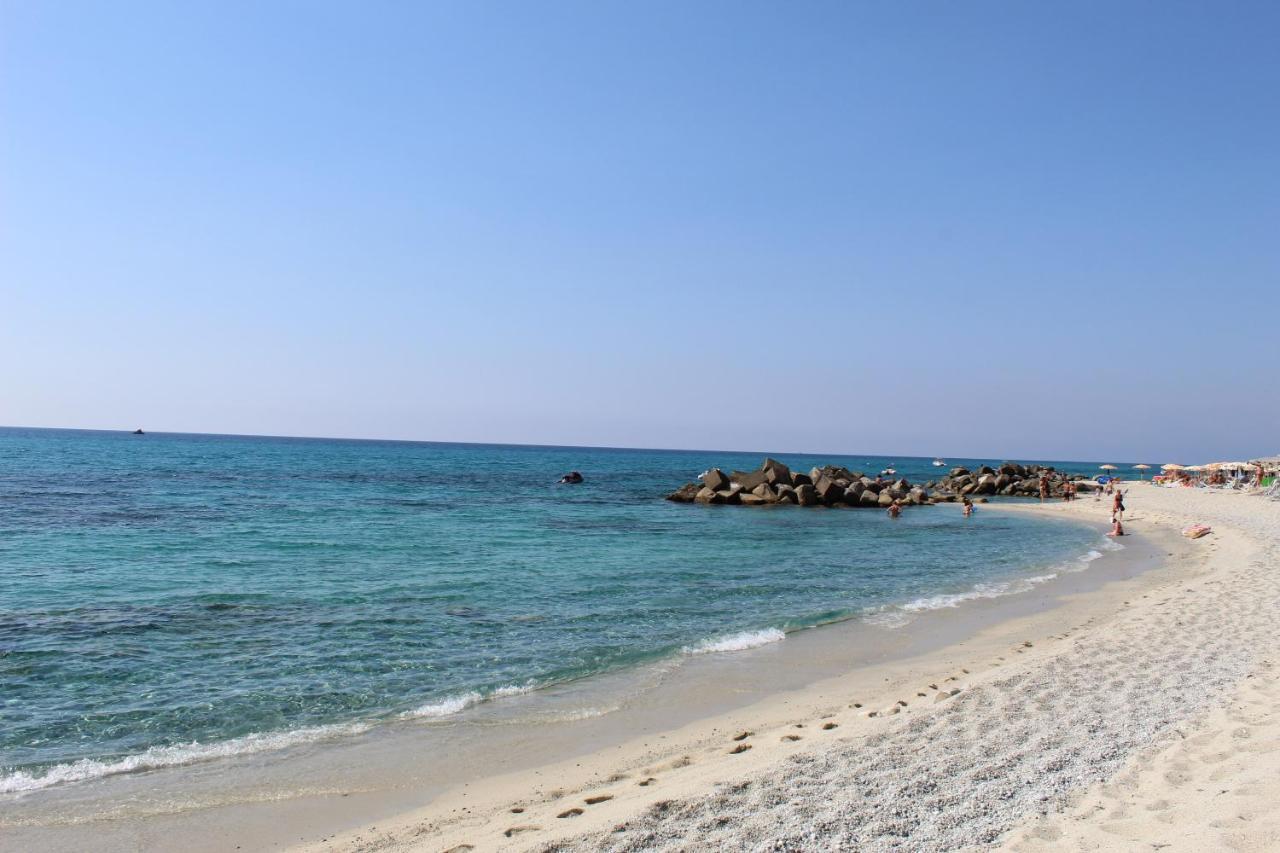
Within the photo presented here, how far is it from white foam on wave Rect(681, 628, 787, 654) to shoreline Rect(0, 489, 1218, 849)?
245 mm

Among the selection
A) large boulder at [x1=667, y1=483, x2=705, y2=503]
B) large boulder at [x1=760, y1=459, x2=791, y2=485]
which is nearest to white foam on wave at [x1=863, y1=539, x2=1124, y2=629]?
large boulder at [x1=760, y1=459, x2=791, y2=485]

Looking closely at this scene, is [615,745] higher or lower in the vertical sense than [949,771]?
lower

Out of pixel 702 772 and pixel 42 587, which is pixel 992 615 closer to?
pixel 702 772

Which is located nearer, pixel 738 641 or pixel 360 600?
pixel 738 641

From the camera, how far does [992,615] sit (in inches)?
595

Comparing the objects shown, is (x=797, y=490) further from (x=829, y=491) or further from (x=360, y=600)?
(x=360, y=600)

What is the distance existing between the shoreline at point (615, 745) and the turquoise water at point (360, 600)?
3.14ft

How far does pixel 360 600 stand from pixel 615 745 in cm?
864

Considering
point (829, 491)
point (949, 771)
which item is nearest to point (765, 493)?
point (829, 491)

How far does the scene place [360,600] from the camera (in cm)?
1500

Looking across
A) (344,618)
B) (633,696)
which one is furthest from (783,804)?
(344,618)

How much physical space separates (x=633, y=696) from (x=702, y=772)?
3037mm

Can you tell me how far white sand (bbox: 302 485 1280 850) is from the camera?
494 centimetres

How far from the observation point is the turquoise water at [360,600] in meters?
8.88
